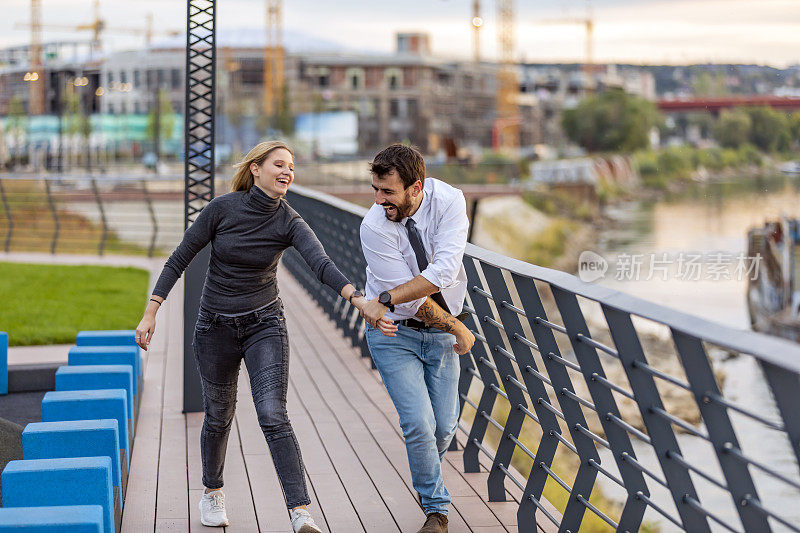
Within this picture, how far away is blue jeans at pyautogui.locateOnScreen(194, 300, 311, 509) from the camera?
4395 mm

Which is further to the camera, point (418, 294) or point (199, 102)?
point (199, 102)

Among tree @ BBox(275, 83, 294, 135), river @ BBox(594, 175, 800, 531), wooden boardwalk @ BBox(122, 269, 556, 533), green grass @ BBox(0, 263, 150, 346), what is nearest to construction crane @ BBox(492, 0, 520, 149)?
river @ BBox(594, 175, 800, 531)

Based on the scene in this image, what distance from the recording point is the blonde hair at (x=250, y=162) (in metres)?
4.42

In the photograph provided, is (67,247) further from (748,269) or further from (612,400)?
(748,269)

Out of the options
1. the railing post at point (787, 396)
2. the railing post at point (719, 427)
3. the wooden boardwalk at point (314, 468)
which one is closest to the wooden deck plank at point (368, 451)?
the wooden boardwalk at point (314, 468)

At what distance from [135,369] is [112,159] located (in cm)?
8654

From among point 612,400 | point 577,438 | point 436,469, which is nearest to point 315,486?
point 436,469

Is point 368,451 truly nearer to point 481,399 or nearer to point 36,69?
point 481,399

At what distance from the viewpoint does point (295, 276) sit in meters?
15.1

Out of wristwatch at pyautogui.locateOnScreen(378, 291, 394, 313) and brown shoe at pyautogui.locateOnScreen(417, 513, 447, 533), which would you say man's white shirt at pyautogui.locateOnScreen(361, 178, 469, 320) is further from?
brown shoe at pyautogui.locateOnScreen(417, 513, 447, 533)

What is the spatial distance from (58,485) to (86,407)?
1.32m

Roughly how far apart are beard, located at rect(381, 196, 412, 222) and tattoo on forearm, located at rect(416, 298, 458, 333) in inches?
13.3

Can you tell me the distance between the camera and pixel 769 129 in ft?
258

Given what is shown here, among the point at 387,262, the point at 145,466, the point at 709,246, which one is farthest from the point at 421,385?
the point at 709,246
